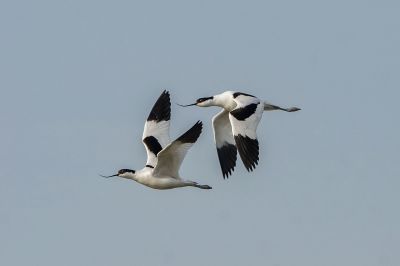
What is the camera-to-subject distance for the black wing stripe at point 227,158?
1399 inches

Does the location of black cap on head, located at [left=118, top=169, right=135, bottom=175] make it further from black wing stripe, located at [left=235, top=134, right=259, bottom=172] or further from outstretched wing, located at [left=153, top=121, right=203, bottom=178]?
black wing stripe, located at [left=235, top=134, right=259, bottom=172]

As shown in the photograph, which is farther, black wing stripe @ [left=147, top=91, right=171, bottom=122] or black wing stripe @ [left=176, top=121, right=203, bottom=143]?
black wing stripe @ [left=147, top=91, right=171, bottom=122]

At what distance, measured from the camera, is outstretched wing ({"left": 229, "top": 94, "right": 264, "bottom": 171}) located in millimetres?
32906

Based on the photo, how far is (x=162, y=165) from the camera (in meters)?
33.6

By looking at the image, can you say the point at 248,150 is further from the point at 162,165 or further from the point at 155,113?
the point at 155,113

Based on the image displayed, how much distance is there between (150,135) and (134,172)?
284 cm

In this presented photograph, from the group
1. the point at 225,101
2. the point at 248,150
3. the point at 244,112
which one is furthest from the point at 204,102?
the point at 248,150

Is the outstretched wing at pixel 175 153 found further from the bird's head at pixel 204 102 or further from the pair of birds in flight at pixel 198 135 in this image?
the bird's head at pixel 204 102

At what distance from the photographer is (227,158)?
35906 mm

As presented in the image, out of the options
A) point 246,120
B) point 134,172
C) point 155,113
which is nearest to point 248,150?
point 246,120

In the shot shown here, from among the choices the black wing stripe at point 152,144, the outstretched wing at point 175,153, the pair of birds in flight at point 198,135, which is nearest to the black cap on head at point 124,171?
the pair of birds in flight at point 198,135

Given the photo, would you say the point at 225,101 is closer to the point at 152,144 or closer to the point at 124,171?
the point at 152,144

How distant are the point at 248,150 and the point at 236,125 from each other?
732 millimetres

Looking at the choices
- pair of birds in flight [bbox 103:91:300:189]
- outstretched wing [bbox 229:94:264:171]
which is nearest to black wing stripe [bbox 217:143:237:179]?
pair of birds in flight [bbox 103:91:300:189]
